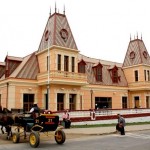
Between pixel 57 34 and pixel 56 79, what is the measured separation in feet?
17.9

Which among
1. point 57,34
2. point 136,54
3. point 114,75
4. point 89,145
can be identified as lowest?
point 89,145

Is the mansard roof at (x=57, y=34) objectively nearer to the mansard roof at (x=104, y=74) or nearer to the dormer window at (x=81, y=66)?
the dormer window at (x=81, y=66)

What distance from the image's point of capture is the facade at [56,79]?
2803 centimetres

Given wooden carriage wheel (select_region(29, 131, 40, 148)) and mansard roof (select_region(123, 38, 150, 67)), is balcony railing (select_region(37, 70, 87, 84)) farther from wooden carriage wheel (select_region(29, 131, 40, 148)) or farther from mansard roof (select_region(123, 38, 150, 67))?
wooden carriage wheel (select_region(29, 131, 40, 148))

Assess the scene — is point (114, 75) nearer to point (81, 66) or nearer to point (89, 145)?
point (81, 66)

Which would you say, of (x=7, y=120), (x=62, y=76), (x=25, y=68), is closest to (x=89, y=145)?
(x=7, y=120)

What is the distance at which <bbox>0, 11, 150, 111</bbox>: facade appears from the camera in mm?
28031

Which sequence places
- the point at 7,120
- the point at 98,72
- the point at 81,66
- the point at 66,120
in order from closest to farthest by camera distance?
the point at 7,120
the point at 66,120
the point at 81,66
the point at 98,72

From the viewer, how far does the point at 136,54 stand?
131 ft

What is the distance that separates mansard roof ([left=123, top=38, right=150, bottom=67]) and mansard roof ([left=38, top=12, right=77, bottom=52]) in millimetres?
12423

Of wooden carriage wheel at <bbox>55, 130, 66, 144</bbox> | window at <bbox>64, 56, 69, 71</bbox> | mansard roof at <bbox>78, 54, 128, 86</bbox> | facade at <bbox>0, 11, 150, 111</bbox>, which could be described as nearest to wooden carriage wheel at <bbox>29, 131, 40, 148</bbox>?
wooden carriage wheel at <bbox>55, 130, 66, 144</bbox>

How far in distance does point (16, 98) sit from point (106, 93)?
12931 millimetres

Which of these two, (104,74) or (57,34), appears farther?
(104,74)

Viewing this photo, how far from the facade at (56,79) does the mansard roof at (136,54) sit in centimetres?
359
